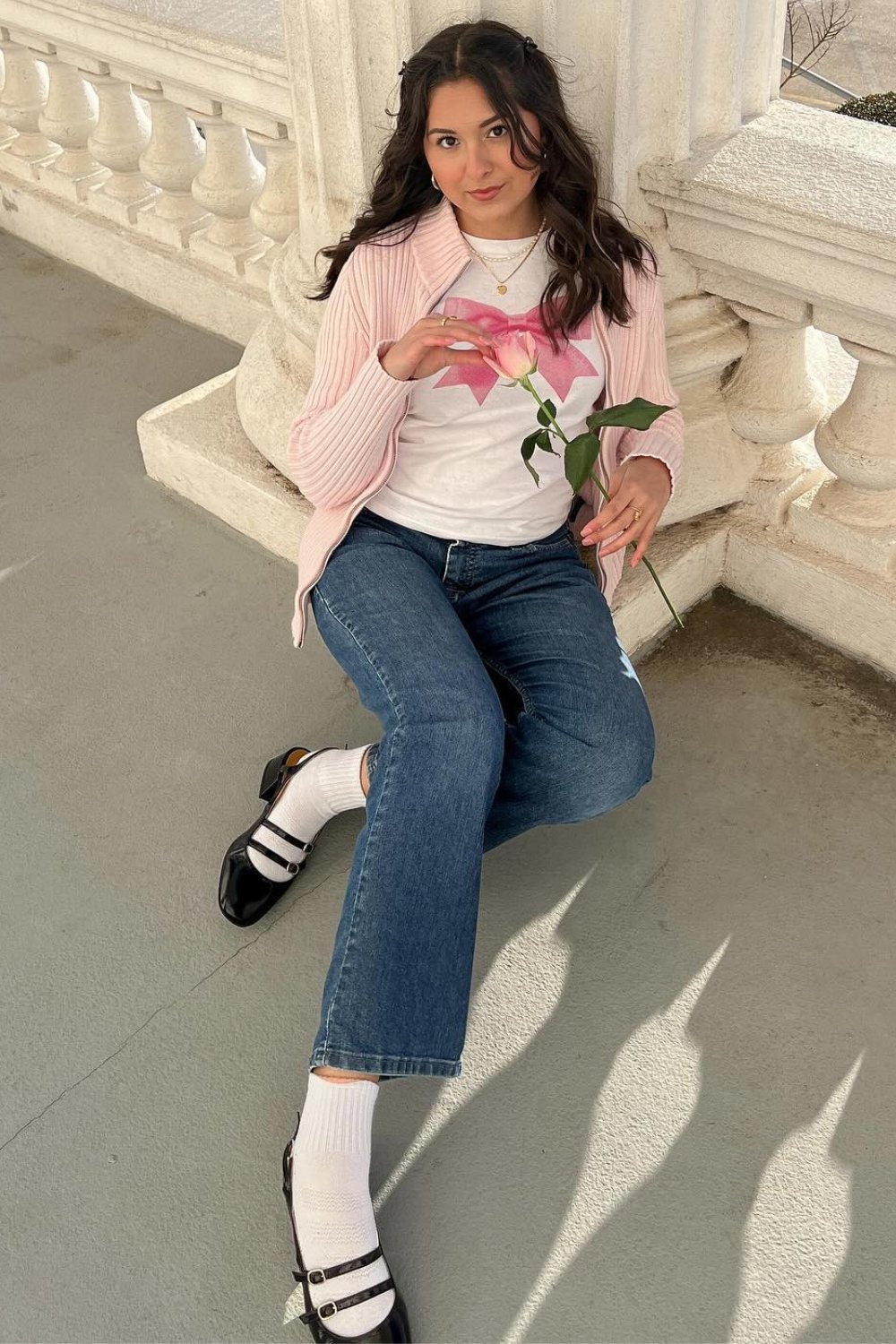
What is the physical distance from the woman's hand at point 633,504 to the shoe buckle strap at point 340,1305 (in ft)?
3.39

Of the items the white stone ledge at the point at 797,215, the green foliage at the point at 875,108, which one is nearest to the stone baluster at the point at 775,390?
the white stone ledge at the point at 797,215

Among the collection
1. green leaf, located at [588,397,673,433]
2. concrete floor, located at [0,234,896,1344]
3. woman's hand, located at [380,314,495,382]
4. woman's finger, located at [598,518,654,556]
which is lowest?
concrete floor, located at [0,234,896,1344]

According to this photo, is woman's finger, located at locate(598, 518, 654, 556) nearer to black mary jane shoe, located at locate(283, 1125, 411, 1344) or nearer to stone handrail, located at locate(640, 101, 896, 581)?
stone handrail, located at locate(640, 101, 896, 581)

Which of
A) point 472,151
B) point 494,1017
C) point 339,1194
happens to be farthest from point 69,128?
point 339,1194

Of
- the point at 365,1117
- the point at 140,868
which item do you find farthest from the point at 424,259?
the point at 365,1117

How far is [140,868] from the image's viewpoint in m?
2.00

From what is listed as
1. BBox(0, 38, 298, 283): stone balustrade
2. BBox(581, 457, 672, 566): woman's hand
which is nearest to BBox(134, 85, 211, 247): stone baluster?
BBox(0, 38, 298, 283): stone balustrade

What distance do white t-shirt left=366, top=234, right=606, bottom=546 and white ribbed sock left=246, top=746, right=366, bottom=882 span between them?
400 mm

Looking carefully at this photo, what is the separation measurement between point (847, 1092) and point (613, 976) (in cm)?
36

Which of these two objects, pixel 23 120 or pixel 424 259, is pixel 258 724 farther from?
pixel 23 120

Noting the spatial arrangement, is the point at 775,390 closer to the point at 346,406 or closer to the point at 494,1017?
the point at 346,406

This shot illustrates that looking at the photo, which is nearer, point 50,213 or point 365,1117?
point 365,1117

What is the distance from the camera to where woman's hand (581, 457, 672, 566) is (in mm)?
1802

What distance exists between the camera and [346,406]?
1.75 meters
